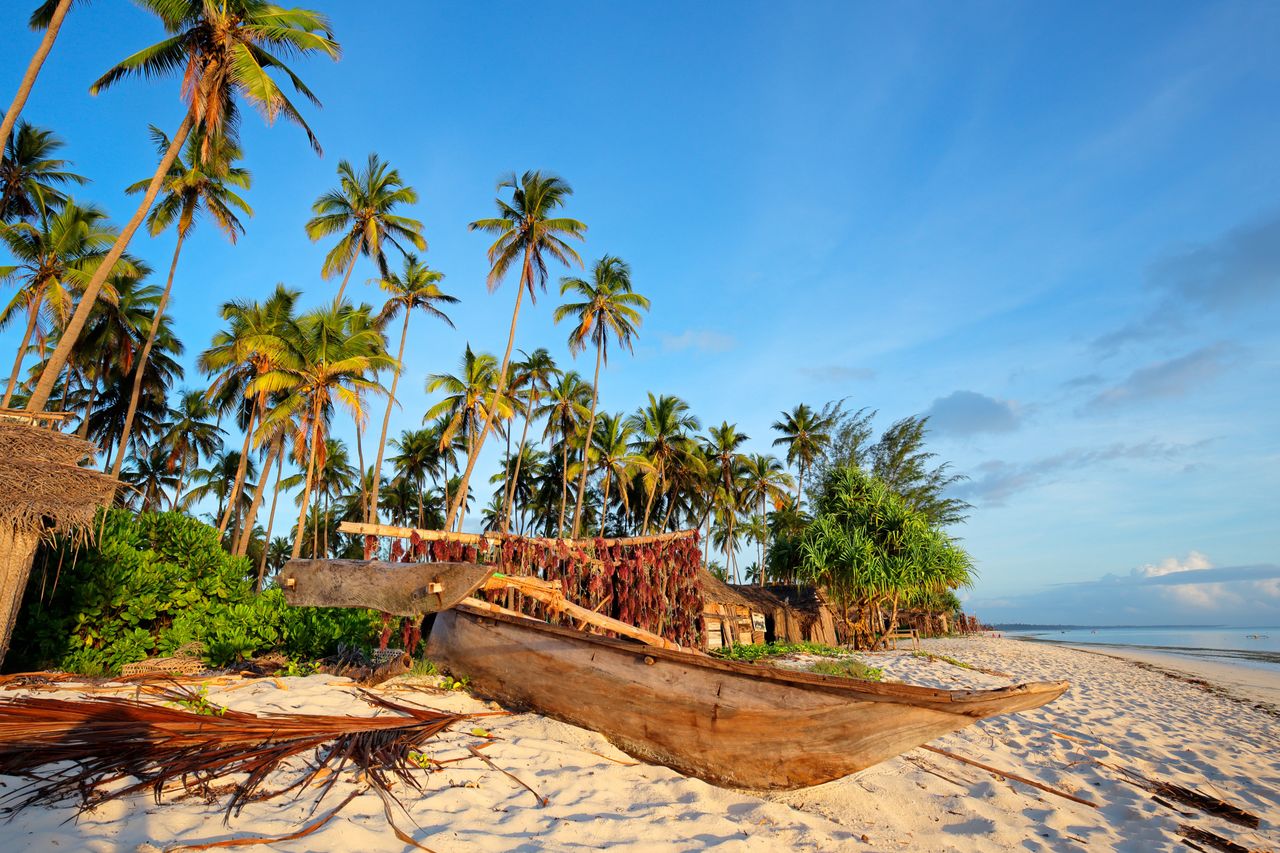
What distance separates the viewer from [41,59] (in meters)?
10.9

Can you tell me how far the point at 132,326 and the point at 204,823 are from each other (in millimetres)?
26691

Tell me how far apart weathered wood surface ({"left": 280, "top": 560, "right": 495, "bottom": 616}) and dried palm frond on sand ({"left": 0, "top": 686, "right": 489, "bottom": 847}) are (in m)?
0.93

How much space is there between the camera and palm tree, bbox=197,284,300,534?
65.5 feet

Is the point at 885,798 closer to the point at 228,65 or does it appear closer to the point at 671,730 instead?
the point at 671,730

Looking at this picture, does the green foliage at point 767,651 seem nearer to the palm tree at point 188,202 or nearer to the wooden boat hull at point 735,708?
the wooden boat hull at point 735,708

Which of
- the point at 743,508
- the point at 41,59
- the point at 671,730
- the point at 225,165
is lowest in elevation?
the point at 671,730

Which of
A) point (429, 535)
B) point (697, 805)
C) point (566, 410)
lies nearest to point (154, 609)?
point (429, 535)

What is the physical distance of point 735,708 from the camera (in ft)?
13.6

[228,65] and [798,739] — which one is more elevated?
[228,65]

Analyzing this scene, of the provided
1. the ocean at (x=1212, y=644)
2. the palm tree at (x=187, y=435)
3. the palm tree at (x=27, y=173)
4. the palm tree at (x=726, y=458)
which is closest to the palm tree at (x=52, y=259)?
the palm tree at (x=27, y=173)

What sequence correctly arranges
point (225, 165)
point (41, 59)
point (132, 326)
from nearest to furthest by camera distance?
point (41, 59), point (225, 165), point (132, 326)

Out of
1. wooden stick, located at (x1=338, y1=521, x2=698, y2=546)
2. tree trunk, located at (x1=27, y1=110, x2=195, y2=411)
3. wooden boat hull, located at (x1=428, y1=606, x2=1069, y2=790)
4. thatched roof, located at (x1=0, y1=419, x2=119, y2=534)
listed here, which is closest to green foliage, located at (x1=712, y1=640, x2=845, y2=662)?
wooden stick, located at (x1=338, y1=521, x2=698, y2=546)

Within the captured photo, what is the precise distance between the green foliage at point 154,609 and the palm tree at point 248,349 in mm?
11104

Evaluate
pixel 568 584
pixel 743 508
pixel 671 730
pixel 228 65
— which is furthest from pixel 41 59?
pixel 743 508
